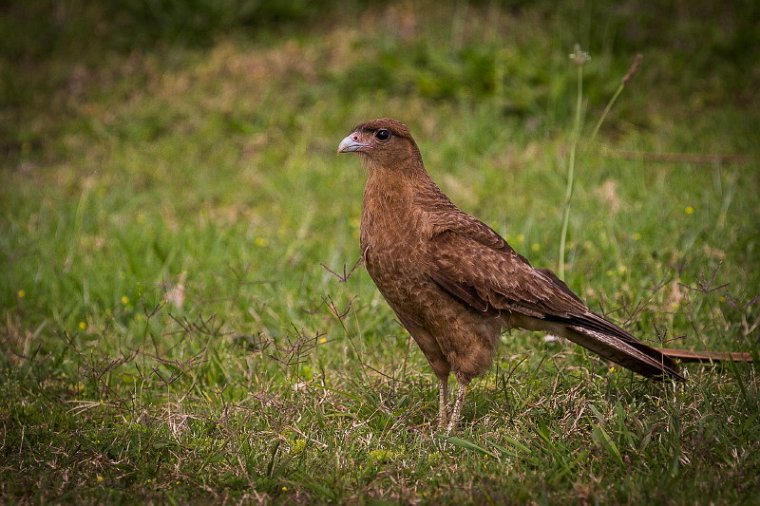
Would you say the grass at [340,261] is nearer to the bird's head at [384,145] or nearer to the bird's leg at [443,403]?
the bird's leg at [443,403]

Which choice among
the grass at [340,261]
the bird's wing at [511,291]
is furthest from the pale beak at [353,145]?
the grass at [340,261]

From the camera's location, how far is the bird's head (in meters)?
4.64

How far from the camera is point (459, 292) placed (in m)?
4.28

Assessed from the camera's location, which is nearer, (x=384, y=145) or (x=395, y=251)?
(x=395, y=251)

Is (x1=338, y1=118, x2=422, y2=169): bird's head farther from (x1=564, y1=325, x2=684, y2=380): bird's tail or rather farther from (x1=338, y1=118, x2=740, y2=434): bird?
(x1=564, y1=325, x2=684, y2=380): bird's tail

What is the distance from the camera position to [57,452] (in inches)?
160

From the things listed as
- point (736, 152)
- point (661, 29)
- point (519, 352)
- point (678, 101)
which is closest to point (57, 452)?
point (519, 352)

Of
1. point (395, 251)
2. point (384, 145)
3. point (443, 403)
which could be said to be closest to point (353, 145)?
point (384, 145)

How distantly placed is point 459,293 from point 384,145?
32.9 inches

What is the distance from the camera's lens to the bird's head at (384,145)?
464cm

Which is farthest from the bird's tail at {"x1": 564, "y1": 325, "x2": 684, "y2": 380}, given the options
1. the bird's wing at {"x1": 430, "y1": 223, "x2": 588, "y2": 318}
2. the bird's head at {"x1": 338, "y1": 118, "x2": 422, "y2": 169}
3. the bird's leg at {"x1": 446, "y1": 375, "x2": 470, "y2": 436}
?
the bird's head at {"x1": 338, "y1": 118, "x2": 422, "y2": 169}

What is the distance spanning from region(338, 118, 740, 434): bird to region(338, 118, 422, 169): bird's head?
0.15m

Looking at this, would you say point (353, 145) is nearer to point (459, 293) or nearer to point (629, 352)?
point (459, 293)

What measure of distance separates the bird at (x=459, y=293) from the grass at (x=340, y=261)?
0.20 m
